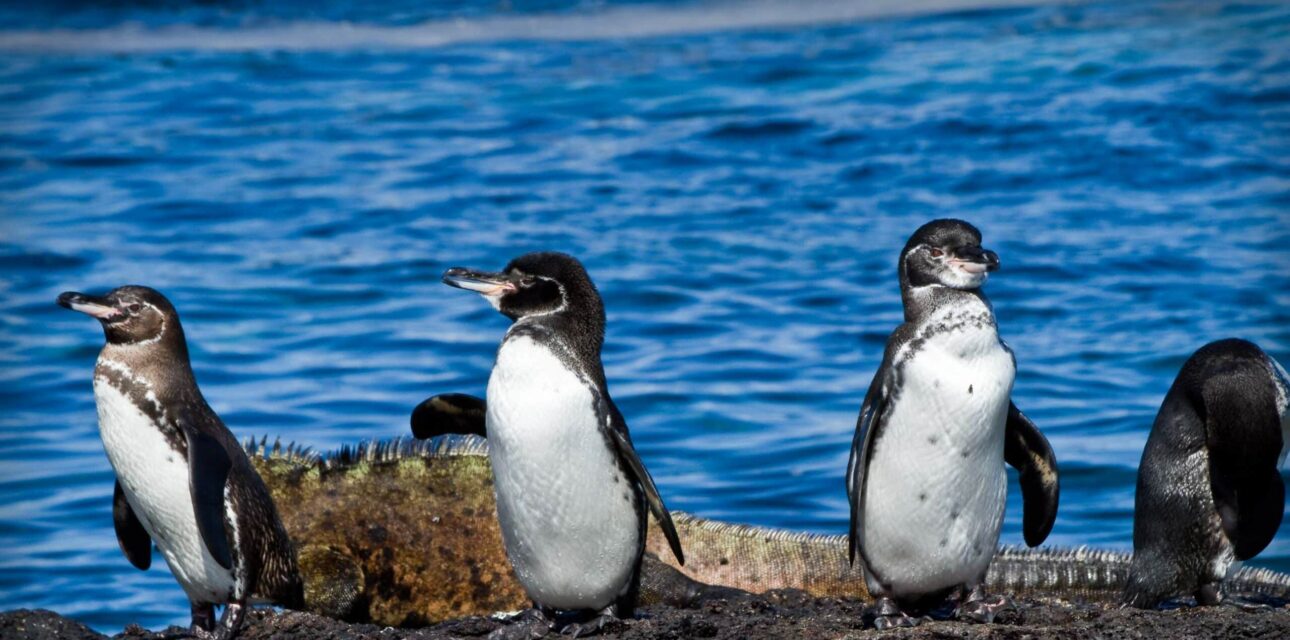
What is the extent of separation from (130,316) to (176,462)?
0.52m

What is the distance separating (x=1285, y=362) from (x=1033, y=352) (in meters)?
1.85

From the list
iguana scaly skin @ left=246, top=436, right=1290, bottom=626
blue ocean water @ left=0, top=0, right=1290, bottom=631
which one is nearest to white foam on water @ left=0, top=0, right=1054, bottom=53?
blue ocean water @ left=0, top=0, right=1290, bottom=631

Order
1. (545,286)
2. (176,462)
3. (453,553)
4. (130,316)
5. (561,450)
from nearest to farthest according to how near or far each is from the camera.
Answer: (561,450) → (545,286) → (176,462) → (130,316) → (453,553)

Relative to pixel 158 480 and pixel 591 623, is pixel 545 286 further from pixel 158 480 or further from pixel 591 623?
pixel 158 480

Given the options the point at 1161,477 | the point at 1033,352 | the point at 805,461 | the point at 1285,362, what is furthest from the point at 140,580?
the point at 1285,362

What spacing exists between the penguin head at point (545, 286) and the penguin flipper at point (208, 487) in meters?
0.93

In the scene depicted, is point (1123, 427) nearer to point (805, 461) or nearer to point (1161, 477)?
point (805, 461)

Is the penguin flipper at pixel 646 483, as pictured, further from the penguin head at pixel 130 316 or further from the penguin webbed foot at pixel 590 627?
the penguin head at pixel 130 316

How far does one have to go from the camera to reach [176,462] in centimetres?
588

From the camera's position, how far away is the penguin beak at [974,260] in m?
A: 5.50

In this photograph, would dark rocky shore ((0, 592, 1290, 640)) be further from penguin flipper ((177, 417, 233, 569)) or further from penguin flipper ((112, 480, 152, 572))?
penguin flipper ((112, 480, 152, 572))

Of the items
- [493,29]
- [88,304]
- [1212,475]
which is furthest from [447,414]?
[493,29]

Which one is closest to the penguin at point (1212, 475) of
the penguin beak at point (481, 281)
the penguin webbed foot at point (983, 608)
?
the penguin webbed foot at point (983, 608)

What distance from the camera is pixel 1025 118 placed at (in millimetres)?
19812
